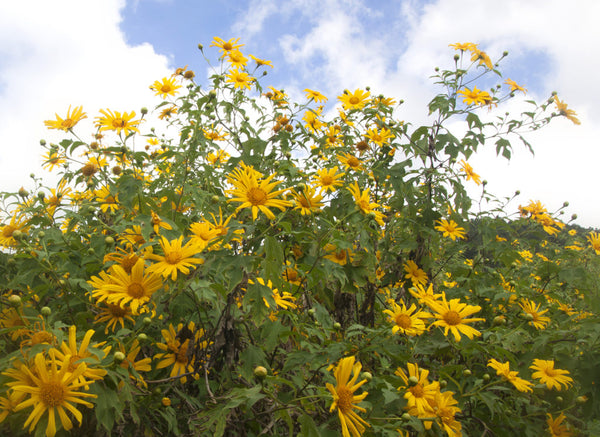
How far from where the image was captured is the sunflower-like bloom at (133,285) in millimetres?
1484

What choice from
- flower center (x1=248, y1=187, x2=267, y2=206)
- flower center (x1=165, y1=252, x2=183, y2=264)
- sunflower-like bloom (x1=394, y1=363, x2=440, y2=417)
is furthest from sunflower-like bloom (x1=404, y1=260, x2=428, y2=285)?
flower center (x1=165, y1=252, x2=183, y2=264)

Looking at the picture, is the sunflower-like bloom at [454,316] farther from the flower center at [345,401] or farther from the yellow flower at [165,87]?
the yellow flower at [165,87]

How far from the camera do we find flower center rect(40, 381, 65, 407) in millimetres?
1134

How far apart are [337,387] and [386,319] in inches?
58.4

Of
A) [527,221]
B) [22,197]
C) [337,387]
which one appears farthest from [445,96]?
[22,197]

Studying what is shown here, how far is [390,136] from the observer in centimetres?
308

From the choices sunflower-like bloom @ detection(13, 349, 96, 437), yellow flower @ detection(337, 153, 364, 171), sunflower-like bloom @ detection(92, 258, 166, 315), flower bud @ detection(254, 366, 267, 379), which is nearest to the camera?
sunflower-like bloom @ detection(13, 349, 96, 437)

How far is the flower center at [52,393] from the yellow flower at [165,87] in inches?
100

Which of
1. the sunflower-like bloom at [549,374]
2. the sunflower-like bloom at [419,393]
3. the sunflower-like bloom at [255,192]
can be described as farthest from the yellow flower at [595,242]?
the sunflower-like bloom at [255,192]

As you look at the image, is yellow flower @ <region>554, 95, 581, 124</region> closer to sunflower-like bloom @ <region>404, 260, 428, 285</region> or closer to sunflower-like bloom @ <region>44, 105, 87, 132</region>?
sunflower-like bloom @ <region>404, 260, 428, 285</region>

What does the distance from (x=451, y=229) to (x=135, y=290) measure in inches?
95.0

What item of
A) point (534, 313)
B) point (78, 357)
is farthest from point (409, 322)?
point (78, 357)

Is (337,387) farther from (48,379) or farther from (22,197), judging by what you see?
(22,197)

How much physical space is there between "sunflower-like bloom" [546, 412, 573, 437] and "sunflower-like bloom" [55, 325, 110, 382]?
2.46m
